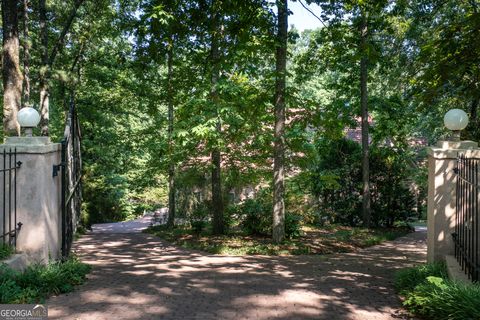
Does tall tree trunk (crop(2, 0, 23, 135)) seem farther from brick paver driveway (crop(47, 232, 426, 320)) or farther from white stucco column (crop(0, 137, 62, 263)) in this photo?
white stucco column (crop(0, 137, 62, 263))

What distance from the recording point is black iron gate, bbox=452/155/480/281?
15.9ft

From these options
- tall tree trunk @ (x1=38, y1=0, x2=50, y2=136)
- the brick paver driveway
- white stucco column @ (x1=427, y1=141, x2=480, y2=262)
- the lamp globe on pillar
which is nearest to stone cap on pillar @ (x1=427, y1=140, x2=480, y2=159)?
white stucco column @ (x1=427, y1=141, x2=480, y2=262)

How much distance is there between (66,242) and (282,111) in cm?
617

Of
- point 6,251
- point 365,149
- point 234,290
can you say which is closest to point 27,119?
point 6,251

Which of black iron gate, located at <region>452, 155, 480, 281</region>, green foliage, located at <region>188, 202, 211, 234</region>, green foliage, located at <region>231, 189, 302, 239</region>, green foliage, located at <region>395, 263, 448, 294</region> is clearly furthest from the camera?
green foliage, located at <region>188, 202, 211, 234</region>

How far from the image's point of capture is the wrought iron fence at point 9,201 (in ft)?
18.2

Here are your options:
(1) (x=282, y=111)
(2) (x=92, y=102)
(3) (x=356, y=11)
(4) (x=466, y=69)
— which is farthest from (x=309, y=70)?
(2) (x=92, y=102)

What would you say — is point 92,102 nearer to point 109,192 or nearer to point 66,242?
point 109,192

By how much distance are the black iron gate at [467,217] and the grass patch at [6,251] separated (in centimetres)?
547

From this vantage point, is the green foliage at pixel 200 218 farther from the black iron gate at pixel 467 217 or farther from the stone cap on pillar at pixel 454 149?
the black iron gate at pixel 467 217

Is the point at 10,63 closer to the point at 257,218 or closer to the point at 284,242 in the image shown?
the point at 284,242

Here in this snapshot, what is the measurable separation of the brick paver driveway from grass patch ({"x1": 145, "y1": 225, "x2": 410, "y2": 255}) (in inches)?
69.4

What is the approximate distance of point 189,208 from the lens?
1789 centimetres

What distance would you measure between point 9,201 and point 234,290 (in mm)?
3127
